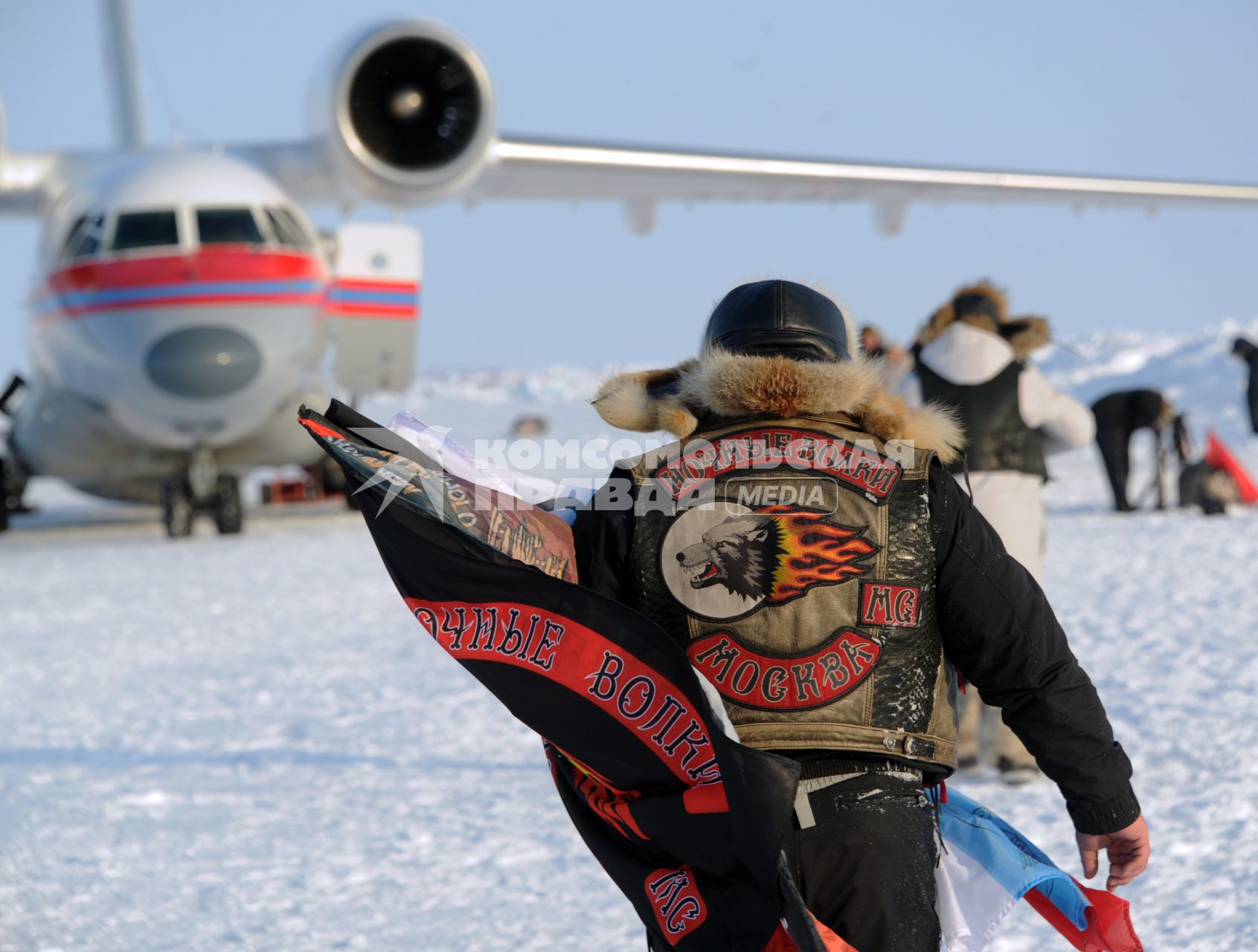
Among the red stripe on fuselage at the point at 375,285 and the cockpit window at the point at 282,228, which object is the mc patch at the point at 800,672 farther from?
the red stripe on fuselage at the point at 375,285

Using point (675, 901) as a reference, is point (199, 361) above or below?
above

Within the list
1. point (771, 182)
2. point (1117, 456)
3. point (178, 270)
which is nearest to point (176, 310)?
point (178, 270)

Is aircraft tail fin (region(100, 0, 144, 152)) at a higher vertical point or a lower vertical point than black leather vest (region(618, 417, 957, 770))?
higher

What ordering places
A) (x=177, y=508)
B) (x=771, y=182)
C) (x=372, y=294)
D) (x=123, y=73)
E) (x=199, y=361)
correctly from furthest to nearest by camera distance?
(x=123, y=73)
(x=771, y=182)
(x=372, y=294)
(x=177, y=508)
(x=199, y=361)

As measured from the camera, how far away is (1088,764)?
1758 mm

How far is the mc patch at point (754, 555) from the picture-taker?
1.74 meters

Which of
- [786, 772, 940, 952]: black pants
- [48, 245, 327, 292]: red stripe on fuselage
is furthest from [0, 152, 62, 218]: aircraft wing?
[786, 772, 940, 952]: black pants

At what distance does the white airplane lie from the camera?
10.1 meters

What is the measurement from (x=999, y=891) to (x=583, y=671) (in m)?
0.64

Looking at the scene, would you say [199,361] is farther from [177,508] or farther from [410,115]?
[410,115]

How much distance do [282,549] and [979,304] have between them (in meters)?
7.37

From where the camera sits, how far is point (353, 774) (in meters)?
4.23

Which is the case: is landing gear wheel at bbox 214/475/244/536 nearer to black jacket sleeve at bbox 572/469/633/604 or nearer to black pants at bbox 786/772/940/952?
black jacket sleeve at bbox 572/469/633/604

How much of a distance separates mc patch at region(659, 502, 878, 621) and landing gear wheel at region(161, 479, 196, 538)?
397 inches
